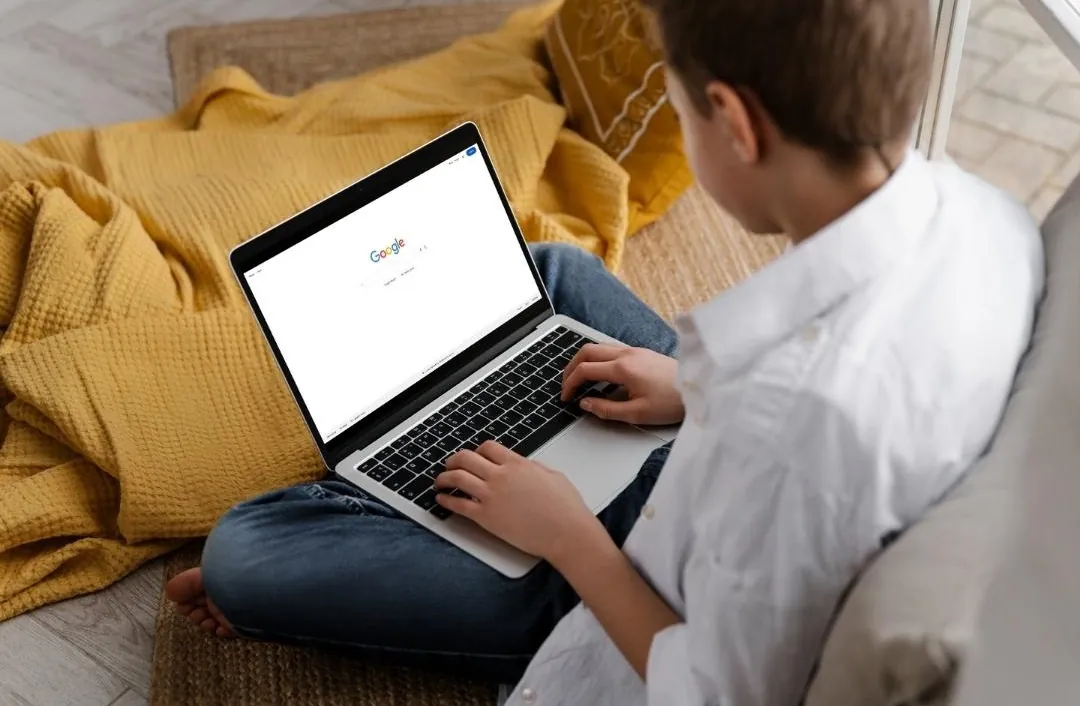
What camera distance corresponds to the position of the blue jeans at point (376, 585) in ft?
3.34

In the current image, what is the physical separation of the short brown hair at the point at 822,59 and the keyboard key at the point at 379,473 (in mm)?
538

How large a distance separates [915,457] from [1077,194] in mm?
254

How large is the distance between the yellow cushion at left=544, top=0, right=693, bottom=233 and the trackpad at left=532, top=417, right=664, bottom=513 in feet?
2.16

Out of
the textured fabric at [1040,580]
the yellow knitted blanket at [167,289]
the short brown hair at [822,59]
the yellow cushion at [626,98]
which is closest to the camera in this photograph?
the textured fabric at [1040,580]

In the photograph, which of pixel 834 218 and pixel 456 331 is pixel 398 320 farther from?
pixel 834 218

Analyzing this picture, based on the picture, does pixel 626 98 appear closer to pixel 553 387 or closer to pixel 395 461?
pixel 553 387

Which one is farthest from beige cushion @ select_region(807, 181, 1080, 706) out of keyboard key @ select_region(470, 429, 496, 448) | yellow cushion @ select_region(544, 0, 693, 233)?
yellow cushion @ select_region(544, 0, 693, 233)

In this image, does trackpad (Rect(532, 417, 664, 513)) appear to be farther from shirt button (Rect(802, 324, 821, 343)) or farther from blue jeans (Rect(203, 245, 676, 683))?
shirt button (Rect(802, 324, 821, 343))

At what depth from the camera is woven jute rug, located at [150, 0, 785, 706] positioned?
1195 millimetres

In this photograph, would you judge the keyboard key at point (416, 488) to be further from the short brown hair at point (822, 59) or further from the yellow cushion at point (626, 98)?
the yellow cushion at point (626, 98)

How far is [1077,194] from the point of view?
0.79 meters

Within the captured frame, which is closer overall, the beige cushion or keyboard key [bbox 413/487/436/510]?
the beige cushion

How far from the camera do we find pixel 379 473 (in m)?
1.11

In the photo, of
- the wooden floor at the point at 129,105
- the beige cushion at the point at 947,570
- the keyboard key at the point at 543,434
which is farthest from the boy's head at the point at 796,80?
the wooden floor at the point at 129,105
